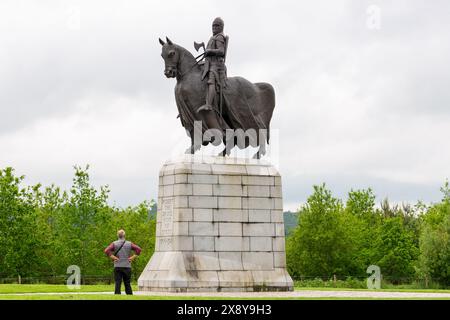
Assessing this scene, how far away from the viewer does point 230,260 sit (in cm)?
2575

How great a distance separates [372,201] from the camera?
81500 millimetres

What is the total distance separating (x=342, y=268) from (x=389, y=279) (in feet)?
14.9

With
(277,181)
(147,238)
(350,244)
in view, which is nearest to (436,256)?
(350,244)

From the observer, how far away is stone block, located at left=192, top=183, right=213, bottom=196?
2562 centimetres

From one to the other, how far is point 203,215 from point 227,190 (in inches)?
45.8

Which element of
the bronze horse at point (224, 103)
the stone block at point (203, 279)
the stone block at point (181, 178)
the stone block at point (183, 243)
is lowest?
the stone block at point (203, 279)

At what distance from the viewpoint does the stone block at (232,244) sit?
25.7 meters

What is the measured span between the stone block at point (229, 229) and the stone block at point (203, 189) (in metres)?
1.06

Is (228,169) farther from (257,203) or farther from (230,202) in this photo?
(257,203)

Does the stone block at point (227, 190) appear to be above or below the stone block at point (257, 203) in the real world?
above

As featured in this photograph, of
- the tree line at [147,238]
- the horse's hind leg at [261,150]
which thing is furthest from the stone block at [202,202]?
the tree line at [147,238]

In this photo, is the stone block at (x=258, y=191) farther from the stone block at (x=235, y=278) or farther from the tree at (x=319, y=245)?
the tree at (x=319, y=245)
